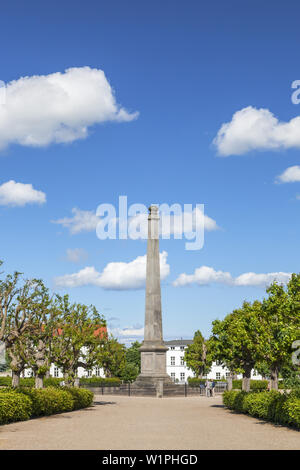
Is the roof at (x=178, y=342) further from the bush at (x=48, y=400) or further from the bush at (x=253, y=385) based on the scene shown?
the bush at (x=48, y=400)

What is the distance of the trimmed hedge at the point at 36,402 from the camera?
21667 mm

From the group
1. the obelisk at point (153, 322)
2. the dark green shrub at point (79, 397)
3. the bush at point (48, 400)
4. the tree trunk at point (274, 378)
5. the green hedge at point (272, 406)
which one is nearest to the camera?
the green hedge at point (272, 406)

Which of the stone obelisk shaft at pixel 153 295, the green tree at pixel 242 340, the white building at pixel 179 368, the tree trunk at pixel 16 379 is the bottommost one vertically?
the white building at pixel 179 368

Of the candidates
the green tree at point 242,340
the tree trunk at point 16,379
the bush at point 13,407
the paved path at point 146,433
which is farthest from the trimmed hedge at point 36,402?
the green tree at point 242,340

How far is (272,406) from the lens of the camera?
22.7m

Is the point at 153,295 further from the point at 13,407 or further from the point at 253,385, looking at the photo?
the point at 13,407

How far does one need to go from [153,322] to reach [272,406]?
26.4 m

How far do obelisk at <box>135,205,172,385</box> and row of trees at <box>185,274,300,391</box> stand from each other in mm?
14469

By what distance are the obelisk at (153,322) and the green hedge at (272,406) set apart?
19.0m

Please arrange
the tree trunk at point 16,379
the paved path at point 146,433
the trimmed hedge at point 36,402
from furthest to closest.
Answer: the tree trunk at point 16,379 < the trimmed hedge at point 36,402 < the paved path at point 146,433

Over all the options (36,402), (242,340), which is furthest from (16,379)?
(242,340)

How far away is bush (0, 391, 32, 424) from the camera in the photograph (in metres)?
21.2

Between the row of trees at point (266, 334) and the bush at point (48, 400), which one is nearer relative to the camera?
the row of trees at point (266, 334)
